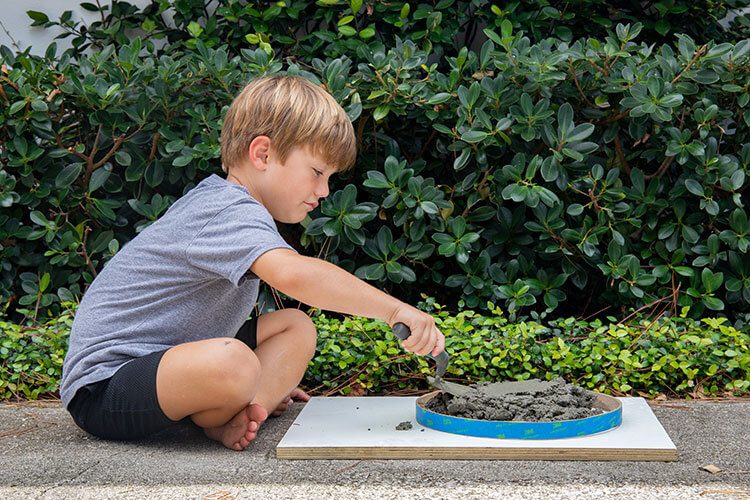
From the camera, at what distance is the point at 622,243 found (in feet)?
10.9

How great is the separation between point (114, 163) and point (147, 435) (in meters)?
1.65

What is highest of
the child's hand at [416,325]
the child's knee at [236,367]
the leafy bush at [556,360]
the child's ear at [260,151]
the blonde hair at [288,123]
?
the blonde hair at [288,123]

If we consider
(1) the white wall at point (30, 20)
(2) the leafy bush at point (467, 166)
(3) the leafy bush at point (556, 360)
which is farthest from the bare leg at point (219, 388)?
(1) the white wall at point (30, 20)

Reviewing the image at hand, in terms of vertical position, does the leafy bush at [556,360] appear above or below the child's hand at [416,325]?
below

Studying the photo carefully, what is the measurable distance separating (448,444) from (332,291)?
0.50 m

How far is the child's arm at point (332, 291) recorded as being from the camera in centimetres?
211

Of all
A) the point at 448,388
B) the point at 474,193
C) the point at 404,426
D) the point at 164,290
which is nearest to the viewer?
the point at 164,290

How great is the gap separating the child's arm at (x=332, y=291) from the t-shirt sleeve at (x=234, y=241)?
0.11ft

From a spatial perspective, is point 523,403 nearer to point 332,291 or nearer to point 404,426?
point 404,426

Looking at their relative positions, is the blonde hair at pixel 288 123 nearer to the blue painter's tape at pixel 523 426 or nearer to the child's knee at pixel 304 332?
the child's knee at pixel 304 332

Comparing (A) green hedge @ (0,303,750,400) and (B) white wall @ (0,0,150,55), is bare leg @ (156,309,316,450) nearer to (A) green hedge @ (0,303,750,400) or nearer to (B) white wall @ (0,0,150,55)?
(A) green hedge @ (0,303,750,400)

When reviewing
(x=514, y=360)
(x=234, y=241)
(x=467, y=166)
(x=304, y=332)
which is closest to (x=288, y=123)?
(x=234, y=241)

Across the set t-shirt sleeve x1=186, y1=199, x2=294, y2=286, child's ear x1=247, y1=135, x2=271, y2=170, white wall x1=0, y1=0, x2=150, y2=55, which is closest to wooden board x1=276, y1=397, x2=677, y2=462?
t-shirt sleeve x1=186, y1=199, x2=294, y2=286

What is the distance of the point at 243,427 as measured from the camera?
231 cm
